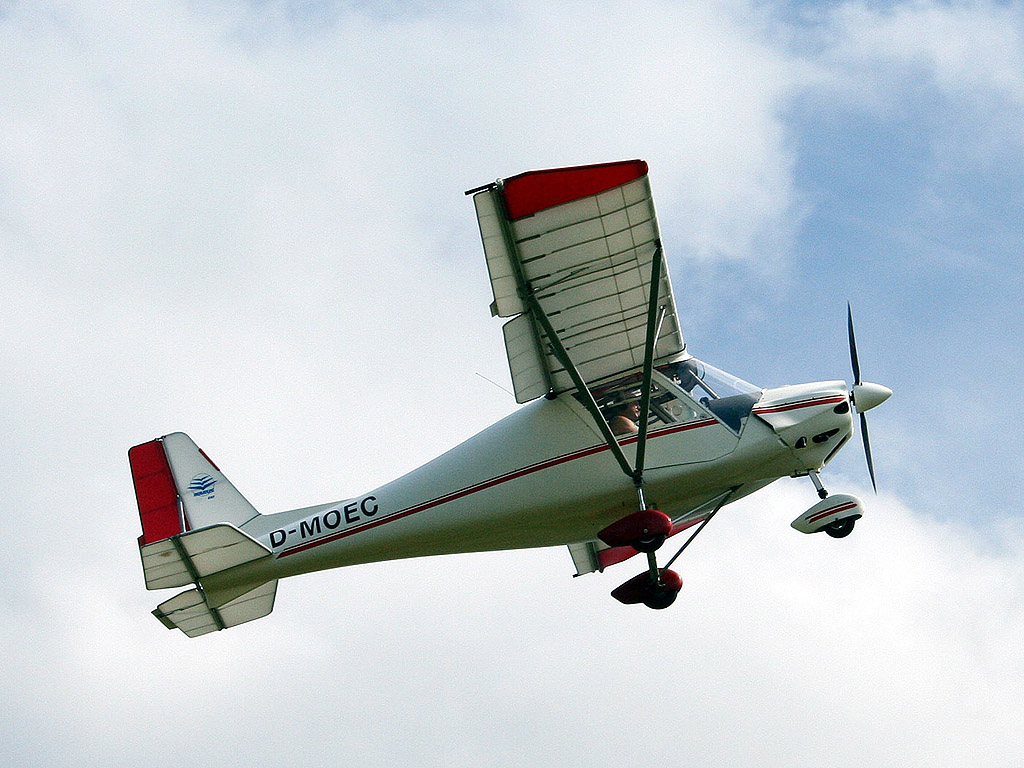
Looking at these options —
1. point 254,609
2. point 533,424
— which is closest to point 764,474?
point 533,424

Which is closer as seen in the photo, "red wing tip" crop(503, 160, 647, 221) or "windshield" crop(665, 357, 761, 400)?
"red wing tip" crop(503, 160, 647, 221)

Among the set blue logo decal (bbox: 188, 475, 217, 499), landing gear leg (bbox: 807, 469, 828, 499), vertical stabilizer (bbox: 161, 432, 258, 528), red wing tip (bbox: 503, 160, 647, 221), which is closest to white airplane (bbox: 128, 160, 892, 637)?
landing gear leg (bbox: 807, 469, 828, 499)

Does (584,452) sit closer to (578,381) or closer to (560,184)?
(578,381)

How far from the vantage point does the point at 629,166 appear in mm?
10625

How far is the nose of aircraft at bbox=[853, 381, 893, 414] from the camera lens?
12.2 meters

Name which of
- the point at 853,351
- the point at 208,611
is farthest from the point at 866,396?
the point at 208,611

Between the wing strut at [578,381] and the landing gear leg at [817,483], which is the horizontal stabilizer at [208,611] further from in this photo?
the landing gear leg at [817,483]

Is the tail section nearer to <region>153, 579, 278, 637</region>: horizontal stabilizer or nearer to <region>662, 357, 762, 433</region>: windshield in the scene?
<region>153, 579, 278, 637</region>: horizontal stabilizer

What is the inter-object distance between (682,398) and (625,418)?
2.07 ft

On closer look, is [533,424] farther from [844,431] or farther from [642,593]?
[844,431]

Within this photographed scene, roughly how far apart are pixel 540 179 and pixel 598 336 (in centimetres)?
236

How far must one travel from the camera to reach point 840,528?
11758 mm

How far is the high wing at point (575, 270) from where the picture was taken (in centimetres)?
1062

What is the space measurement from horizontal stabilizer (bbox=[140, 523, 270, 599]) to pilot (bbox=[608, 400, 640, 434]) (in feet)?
12.8
